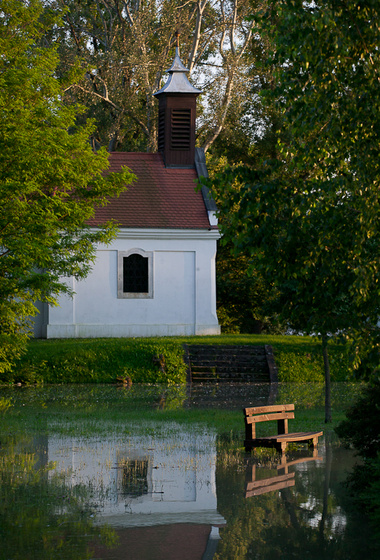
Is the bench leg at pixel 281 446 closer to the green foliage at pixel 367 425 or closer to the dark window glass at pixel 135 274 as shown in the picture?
the green foliage at pixel 367 425

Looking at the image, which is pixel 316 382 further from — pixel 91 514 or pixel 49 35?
pixel 49 35

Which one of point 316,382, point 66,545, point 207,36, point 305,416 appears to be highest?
point 207,36

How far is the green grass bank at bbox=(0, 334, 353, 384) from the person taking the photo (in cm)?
→ 2552

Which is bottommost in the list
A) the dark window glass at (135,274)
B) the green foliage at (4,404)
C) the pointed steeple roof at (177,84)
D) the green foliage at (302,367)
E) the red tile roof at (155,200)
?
the green foliage at (302,367)

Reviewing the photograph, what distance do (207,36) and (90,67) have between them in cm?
2507

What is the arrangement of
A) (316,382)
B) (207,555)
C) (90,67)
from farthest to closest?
(316,382) → (90,67) → (207,555)

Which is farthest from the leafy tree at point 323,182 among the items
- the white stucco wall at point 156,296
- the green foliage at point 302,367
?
the white stucco wall at point 156,296

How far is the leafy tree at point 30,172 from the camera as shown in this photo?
60.0 feet

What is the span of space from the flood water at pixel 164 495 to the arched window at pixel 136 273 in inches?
637

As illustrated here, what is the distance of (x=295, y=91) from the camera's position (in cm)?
807

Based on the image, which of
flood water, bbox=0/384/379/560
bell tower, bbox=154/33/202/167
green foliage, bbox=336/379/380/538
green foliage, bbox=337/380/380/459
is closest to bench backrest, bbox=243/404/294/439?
flood water, bbox=0/384/379/560

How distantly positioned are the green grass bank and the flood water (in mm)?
8826

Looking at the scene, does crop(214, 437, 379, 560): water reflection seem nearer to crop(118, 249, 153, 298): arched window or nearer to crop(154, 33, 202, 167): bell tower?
crop(118, 249, 153, 298): arched window

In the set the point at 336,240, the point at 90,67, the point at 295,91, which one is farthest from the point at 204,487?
the point at 90,67
